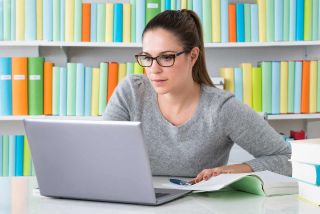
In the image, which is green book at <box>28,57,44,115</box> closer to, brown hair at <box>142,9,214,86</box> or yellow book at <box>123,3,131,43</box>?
yellow book at <box>123,3,131,43</box>

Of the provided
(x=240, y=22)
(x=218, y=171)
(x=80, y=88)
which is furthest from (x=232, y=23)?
(x=218, y=171)

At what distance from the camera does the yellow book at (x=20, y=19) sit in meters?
3.15

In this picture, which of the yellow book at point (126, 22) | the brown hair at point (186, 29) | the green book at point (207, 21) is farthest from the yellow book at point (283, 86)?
the brown hair at point (186, 29)

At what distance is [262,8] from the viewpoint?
3244 millimetres

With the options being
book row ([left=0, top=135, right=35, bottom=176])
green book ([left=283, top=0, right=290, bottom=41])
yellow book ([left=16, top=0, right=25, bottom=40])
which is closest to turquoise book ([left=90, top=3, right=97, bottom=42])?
yellow book ([left=16, top=0, right=25, bottom=40])

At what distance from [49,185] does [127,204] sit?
0.67 ft

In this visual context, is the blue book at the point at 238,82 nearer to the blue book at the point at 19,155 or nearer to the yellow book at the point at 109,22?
the yellow book at the point at 109,22

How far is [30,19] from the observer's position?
3150 mm

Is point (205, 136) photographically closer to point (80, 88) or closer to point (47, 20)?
point (80, 88)

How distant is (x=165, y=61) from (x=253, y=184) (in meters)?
0.56

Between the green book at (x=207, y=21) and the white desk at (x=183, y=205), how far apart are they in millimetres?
1750

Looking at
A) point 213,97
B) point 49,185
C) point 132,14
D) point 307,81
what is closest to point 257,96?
point 307,81

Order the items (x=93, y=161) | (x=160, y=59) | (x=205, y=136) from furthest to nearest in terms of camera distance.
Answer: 1. (x=205, y=136)
2. (x=160, y=59)
3. (x=93, y=161)

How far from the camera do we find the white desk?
1.36 metres
